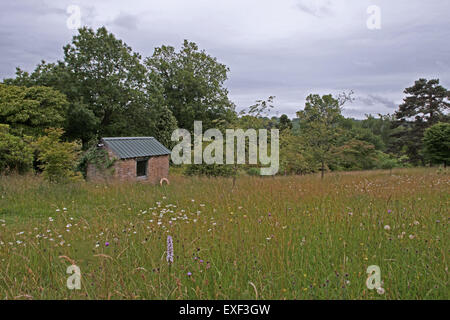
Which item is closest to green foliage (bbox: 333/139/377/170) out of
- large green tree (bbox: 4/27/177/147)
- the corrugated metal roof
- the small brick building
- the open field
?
the small brick building

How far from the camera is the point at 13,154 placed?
47.8 feet

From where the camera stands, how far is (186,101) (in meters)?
35.7

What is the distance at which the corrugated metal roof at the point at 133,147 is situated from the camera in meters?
14.5

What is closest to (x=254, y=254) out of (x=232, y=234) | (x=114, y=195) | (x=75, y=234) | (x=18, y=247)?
(x=232, y=234)

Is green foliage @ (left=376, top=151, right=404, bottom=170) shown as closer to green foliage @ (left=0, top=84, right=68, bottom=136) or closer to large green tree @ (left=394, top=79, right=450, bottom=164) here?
large green tree @ (left=394, top=79, right=450, bottom=164)

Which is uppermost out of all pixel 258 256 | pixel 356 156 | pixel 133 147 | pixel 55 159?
pixel 133 147

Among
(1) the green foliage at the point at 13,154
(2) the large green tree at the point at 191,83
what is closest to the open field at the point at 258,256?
(1) the green foliage at the point at 13,154

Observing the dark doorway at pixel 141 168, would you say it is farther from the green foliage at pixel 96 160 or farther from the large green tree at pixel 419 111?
the large green tree at pixel 419 111

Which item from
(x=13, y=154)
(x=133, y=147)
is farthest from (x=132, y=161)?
(x=13, y=154)

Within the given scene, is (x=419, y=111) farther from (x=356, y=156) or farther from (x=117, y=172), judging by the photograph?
(x=117, y=172)

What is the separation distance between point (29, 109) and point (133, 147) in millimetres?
9344
